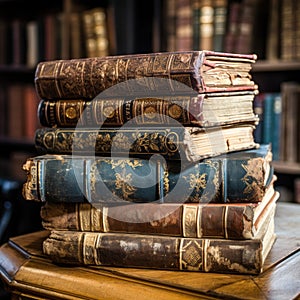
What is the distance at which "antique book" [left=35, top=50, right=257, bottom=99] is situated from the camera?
0.76 m

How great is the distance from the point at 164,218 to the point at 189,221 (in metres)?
0.04

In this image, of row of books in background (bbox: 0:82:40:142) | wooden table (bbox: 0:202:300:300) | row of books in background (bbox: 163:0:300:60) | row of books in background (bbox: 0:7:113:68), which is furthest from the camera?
row of books in background (bbox: 0:82:40:142)

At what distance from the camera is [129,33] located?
2.29 metres

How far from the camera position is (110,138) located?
0.81 m

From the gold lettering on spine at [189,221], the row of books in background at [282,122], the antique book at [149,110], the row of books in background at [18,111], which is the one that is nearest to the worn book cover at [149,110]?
the antique book at [149,110]

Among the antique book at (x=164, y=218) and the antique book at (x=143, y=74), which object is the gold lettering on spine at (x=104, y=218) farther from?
the antique book at (x=143, y=74)

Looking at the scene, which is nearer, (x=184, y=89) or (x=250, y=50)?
(x=184, y=89)

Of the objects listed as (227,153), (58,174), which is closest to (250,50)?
(227,153)

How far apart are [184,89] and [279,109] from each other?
1.25 meters

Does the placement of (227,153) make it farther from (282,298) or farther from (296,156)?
(296,156)

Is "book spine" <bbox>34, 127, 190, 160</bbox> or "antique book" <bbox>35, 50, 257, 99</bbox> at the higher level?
"antique book" <bbox>35, 50, 257, 99</bbox>

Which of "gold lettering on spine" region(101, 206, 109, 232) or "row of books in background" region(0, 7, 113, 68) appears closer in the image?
"gold lettering on spine" region(101, 206, 109, 232)

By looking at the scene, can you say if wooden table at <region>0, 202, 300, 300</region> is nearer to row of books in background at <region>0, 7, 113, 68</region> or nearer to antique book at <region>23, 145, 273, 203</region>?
antique book at <region>23, 145, 273, 203</region>

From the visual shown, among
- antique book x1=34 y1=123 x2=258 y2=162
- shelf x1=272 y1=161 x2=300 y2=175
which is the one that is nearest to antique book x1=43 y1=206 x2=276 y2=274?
antique book x1=34 y1=123 x2=258 y2=162
